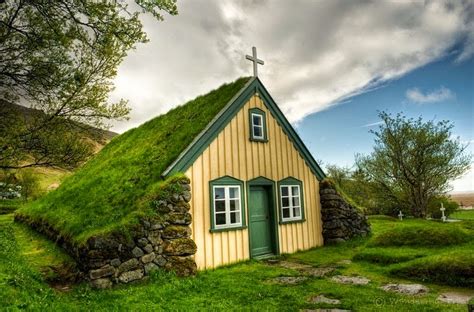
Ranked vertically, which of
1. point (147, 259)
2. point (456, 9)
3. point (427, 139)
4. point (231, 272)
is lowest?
point (231, 272)

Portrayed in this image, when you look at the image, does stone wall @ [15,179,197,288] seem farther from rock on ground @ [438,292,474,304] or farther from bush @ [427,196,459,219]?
bush @ [427,196,459,219]

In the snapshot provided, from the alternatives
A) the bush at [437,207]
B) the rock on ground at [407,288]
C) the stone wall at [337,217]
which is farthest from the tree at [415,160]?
the rock on ground at [407,288]

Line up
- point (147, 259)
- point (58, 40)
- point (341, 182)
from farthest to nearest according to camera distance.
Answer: point (341, 182) < point (147, 259) < point (58, 40)

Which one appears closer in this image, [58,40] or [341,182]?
[58,40]

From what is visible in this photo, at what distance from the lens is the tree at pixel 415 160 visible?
22453 millimetres

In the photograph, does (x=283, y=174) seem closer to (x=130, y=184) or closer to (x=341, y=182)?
(x=130, y=184)

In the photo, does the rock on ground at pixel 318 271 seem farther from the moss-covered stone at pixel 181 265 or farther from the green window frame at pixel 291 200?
the moss-covered stone at pixel 181 265

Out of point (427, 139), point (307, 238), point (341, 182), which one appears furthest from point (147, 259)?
point (341, 182)

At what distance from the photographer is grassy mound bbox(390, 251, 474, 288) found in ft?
22.6

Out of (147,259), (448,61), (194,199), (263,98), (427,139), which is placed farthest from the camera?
(427,139)

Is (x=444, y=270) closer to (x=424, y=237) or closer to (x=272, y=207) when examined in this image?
(x=424, y=237)

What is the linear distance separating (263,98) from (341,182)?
21896 millimetres

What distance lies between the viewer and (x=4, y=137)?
781 centimetres

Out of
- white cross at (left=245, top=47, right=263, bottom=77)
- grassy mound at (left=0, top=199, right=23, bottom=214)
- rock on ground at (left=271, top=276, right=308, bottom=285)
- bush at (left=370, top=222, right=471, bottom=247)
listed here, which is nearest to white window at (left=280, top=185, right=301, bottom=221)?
bush at (left=370, top=222, right=471, bottom=247)
